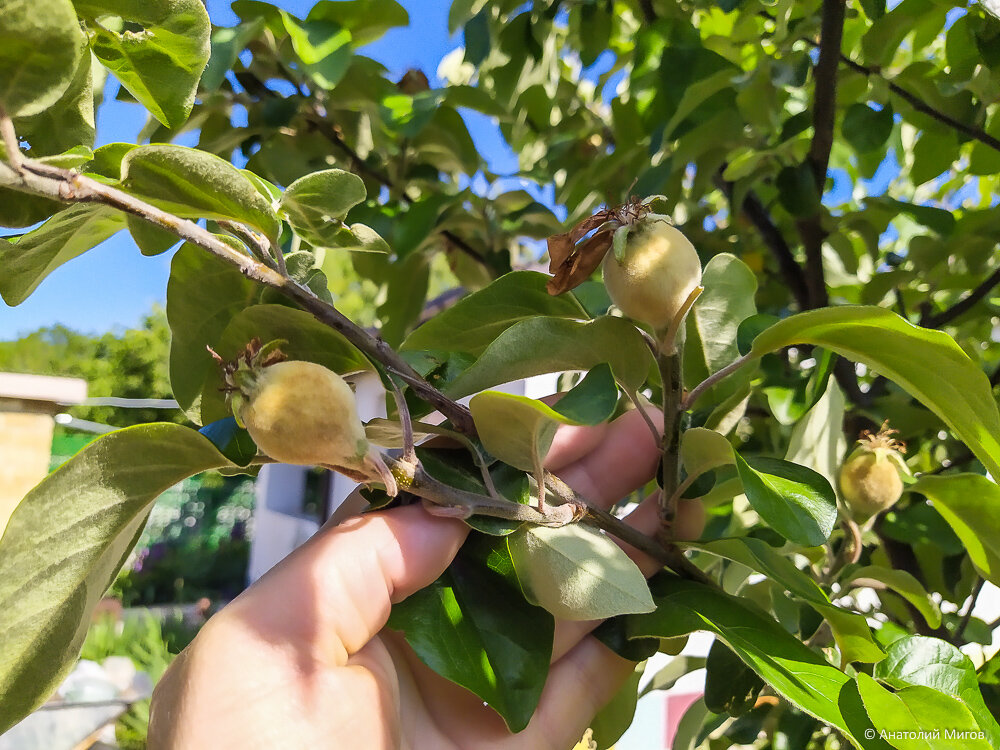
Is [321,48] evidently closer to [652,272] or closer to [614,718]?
[652,272]

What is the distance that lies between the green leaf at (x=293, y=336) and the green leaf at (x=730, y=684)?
37cm

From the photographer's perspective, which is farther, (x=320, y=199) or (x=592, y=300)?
(x=592, y=300)

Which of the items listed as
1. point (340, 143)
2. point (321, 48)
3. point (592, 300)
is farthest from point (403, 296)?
point (592, 300)

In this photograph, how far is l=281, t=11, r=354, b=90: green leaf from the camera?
69cm

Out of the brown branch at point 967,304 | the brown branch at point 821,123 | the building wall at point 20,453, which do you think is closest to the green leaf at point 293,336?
the brown branch at point 821,123

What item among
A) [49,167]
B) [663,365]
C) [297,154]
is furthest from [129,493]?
[297,154]

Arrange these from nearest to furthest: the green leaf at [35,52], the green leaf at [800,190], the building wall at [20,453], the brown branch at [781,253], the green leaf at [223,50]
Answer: the green leaf at [35,52] < the green leaf at [223,50] < the green leaf at [800,190] < the brown branch at [781,253] < the building wall at [20,453]

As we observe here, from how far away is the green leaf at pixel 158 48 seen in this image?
14.8 inches

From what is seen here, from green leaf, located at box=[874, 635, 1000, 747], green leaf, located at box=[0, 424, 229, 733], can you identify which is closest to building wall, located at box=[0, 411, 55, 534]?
green leaf, located at box=[0, 424, 229, 733]

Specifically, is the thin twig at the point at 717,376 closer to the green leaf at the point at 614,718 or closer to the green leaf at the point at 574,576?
the green leaf at the point at 574,576

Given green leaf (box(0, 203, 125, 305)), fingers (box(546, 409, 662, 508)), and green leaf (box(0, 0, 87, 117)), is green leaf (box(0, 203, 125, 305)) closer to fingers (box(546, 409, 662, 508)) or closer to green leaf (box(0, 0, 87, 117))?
green leaf (box(0, 0, 87, 117))

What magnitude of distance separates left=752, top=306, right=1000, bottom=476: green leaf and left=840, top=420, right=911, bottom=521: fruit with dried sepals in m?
0.21

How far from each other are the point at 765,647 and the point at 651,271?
0.23 meters

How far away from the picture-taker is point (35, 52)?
0.31m
